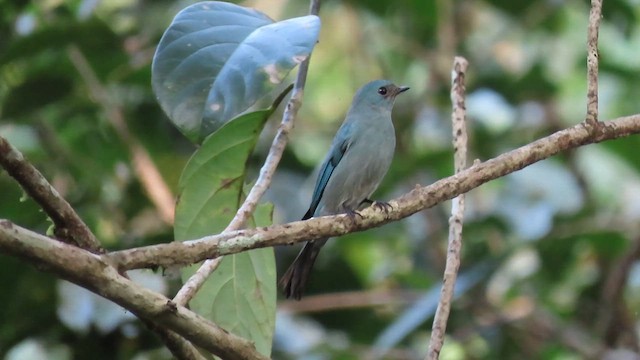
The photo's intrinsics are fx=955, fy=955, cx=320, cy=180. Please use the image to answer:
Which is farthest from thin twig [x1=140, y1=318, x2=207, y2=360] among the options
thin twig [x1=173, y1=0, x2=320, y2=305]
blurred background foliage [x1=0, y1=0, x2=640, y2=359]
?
blurred background foliage [x1=0, y1=0, x2=640, y2=359]

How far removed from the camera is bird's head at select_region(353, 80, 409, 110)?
4.12m

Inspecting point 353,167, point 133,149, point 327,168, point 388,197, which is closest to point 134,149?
point 133,149

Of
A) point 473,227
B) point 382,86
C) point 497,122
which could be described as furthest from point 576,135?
point 497,122

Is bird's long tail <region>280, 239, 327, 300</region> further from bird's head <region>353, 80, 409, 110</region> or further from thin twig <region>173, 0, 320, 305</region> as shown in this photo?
bird's head <region>353, 80, 409, 110</region>

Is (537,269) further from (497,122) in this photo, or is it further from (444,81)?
(444,81)

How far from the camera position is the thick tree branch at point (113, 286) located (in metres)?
1.57

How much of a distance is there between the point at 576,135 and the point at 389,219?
0.58 metres

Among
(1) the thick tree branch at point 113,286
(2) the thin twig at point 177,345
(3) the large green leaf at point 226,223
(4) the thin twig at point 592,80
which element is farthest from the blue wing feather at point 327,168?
(1) the thick tree branch at point 113,286

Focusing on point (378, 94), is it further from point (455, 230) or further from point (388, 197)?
point (455, 230)

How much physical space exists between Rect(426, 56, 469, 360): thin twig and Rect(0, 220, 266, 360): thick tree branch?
1.89 feet

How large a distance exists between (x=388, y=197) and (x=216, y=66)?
2869 millimetres

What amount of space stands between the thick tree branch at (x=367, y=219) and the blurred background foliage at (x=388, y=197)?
1595 mm

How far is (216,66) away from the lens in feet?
8.04

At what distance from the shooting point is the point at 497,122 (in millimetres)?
5680
